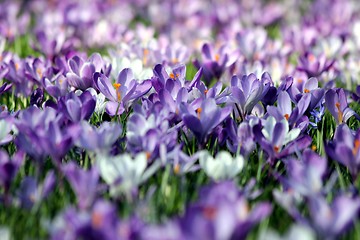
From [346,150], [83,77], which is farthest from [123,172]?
[83,77]

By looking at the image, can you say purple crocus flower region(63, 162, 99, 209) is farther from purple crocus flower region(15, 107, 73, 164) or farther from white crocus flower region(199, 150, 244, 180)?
white crocus flower region(199, 150, 244, 180)

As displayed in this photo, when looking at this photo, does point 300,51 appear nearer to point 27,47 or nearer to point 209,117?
point 27,47

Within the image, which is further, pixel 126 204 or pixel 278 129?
pixel 278 129

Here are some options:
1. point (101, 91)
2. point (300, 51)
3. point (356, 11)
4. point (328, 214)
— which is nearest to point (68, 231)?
point (328, 214)

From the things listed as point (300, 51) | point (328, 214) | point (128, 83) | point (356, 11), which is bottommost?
point (356, 11)

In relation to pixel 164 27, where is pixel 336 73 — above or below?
above

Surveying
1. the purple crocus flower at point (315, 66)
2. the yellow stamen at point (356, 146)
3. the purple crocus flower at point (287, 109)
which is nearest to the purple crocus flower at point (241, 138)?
the purple crocus flower at point (287, 109)

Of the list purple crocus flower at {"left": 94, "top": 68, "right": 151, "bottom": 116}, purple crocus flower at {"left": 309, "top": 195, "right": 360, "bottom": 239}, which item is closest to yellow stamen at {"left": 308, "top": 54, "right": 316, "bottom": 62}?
purple crocus flower at {"left": 94, "top": 68, "right": 151, "bottom": 116}
